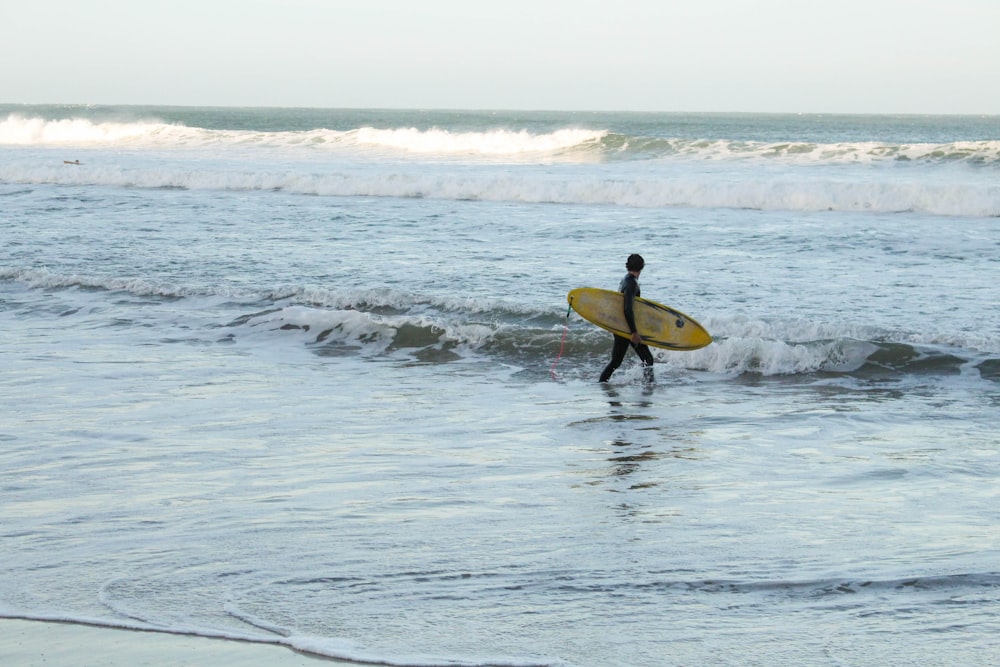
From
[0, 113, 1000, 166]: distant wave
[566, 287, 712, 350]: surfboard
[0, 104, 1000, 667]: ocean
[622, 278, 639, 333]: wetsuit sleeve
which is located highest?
[0, 113, 1000, 166]: distant wave

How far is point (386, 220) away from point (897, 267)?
1091cm

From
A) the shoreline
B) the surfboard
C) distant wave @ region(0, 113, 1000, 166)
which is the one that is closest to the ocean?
the shoreline

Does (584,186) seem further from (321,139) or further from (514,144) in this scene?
(321,139)

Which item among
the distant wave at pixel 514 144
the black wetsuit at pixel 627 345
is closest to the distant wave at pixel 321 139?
the distant wave at pixel 514 144

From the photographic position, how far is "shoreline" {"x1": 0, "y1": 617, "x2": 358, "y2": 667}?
13.3 feet

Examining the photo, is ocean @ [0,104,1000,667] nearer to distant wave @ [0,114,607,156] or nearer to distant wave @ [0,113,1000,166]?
distant wave @ [0,113,1000,166]

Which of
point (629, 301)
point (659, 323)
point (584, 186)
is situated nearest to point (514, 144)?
point (584, 186)

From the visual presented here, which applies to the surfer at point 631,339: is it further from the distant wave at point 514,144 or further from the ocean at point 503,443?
the distant wave at point 514,144

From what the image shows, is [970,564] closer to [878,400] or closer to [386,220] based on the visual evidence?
[878,400]

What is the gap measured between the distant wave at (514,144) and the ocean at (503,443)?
14968mm

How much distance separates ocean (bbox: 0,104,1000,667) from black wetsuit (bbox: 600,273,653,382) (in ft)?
0.59

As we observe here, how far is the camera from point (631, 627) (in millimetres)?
4531

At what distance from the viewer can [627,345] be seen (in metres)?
10.9

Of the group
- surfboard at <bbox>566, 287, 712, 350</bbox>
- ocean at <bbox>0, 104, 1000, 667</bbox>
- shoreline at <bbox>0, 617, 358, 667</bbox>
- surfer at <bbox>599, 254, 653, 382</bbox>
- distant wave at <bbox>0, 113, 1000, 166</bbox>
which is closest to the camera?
shoreline at <bbox>0, 617, 358, 667</bbox>
